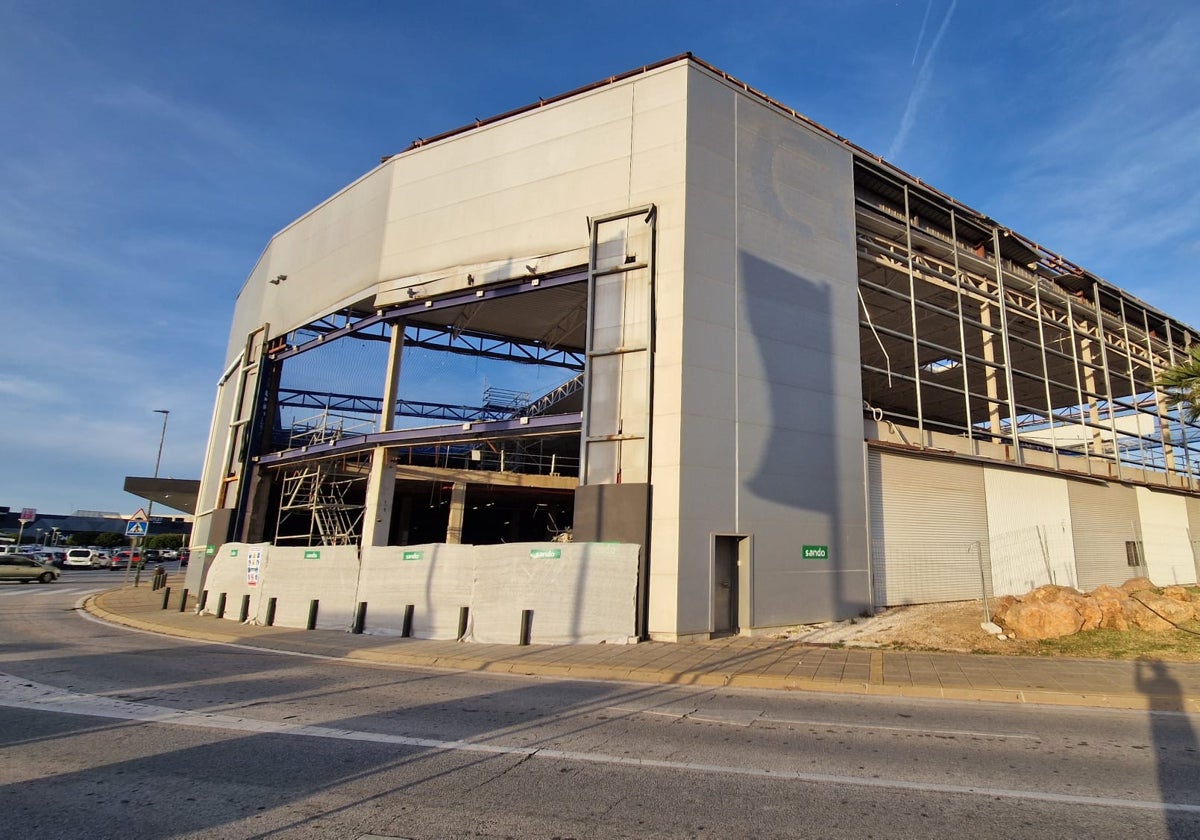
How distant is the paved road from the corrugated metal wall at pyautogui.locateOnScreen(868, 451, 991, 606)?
32.8 feet

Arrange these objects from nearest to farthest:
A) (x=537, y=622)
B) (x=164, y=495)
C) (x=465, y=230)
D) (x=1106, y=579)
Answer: (x=537, y=622) < (x=465, y=230) < (x=1106, y=579) < (x=164, y=495)

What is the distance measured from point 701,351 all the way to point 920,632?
8.23 m

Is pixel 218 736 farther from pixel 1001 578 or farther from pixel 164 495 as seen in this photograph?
pixel 164 495

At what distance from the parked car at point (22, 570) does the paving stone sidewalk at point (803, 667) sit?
25.1 metres

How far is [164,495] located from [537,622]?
1559 inches

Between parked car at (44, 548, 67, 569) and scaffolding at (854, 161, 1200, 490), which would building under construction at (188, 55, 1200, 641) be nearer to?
scaffolding at (854, 161, 1200, 490)

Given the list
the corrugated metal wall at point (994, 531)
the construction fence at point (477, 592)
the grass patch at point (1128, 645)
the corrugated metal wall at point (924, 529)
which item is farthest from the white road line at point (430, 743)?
the corrugated metal wall at point (924, 529)

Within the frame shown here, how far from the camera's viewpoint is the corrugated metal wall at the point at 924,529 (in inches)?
719

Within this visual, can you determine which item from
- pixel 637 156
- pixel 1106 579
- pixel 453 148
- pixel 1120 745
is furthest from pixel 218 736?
pixel 1106 579

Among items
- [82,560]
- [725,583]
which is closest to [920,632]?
[725,583]

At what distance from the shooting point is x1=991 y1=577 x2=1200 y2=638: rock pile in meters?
12.9

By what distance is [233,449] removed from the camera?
91.4ft

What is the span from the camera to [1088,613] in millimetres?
13180

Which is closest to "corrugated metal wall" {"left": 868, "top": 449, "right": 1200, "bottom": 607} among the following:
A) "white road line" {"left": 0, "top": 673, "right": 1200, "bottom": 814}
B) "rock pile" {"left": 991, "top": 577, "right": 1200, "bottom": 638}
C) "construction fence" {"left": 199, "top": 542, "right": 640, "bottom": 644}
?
"rock pile" {"left": 991, "top": 577, "right": 1200, "bottom": 638}
